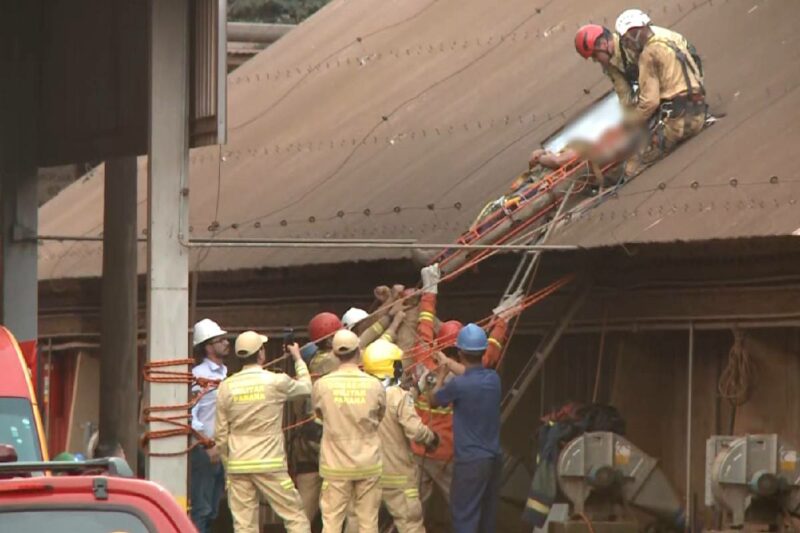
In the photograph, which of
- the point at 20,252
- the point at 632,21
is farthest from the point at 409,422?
the point at 20,252

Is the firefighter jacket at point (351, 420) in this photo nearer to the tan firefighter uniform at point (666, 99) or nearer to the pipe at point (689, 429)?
the pipe at point (689, 429)

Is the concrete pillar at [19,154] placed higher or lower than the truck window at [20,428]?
higher

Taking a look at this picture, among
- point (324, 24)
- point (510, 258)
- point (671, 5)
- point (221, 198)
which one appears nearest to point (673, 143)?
point (510, 258)

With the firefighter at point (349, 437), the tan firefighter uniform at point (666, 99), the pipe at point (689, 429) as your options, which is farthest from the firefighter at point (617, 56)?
the firefighter at point (349, 437)

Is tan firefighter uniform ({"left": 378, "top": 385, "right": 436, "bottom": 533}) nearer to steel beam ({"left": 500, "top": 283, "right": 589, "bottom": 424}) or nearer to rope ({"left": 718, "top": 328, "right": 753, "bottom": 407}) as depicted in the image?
steel beam ({"left": 500, "top": 283, "right": 589, "bottom": 424})

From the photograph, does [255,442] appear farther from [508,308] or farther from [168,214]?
[508,308]

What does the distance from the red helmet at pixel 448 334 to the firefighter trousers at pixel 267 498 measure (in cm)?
190

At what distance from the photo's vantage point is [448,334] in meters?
17.7

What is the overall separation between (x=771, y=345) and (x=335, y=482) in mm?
3594

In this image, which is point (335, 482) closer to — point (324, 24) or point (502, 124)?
point (502, 124)

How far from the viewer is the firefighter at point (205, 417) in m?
17.9

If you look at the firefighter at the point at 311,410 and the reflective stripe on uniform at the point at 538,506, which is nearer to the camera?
the reflective stripe on uniform at the point at 538,506

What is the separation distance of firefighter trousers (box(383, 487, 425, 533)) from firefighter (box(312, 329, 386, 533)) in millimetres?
440

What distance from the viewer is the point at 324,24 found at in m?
28.6
